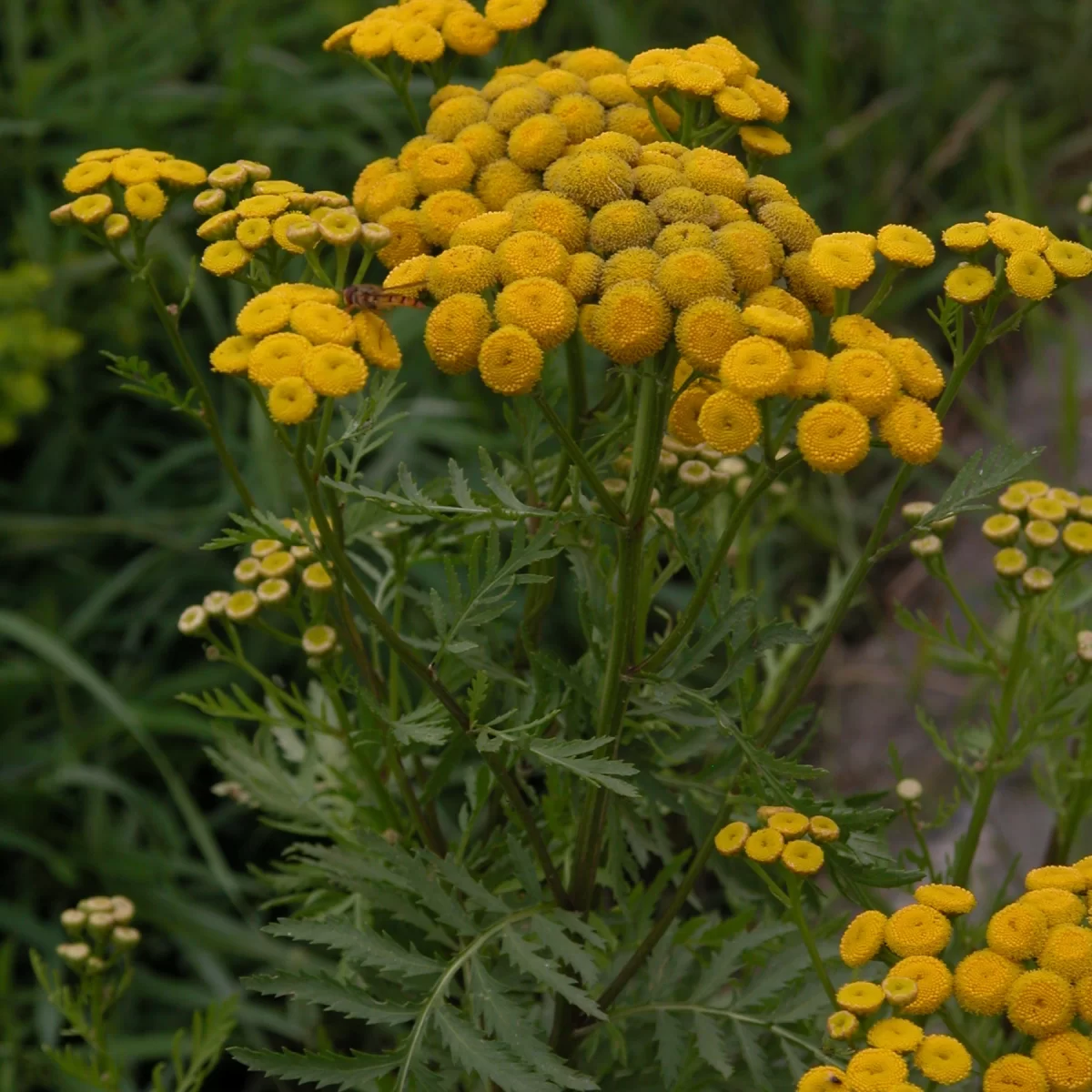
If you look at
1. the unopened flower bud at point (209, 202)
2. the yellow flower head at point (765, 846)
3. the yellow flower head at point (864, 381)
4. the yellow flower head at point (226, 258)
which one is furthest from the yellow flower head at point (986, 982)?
the unopened flower bud at point (209, 202)

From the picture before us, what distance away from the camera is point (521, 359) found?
1423mm

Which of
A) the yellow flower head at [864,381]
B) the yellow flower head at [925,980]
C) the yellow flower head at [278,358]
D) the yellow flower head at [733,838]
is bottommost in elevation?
the yellow flower head at [733,838]

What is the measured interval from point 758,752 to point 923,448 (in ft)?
1.21

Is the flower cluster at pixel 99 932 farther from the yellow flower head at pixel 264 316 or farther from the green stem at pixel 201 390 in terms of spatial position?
the yellow flower head at pixel 264 316

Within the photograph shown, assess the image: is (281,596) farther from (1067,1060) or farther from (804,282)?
(1067,1060)

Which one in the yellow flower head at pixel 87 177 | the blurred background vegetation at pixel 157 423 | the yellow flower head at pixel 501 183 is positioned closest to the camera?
the yellow flower head at pixel 501 183

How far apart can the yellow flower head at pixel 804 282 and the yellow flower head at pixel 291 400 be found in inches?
20.9

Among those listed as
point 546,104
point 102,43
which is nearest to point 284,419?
point 546,104

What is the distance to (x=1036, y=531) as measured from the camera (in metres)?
2.00

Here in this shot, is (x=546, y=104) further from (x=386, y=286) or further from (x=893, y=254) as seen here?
(x=893, y=254)

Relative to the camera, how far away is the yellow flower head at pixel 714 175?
156 cm

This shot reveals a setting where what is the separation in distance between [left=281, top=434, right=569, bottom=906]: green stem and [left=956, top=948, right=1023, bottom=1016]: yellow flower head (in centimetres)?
51

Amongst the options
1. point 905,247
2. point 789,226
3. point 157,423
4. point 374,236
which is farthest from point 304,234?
point 157,423

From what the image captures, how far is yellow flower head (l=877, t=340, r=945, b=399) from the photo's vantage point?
57.6 inches
